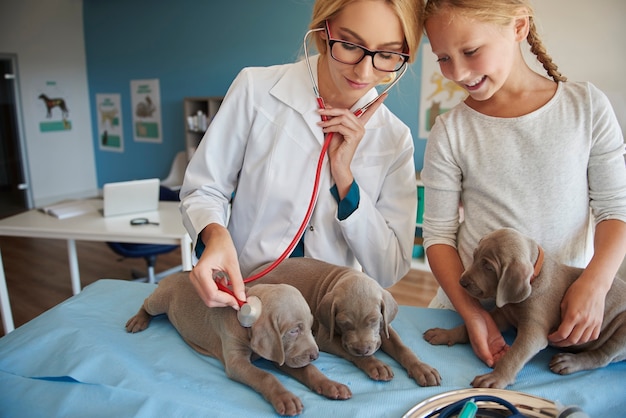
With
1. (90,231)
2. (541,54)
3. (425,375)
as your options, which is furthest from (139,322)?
(90,231)

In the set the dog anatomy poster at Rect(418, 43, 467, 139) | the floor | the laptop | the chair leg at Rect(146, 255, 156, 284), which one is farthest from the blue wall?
the chair leg at Rect(146, 255, 156, 284)

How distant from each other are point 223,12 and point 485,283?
5.60 metres

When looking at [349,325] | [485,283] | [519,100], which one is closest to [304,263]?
[349,325]

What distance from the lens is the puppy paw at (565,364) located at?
1.00 metres

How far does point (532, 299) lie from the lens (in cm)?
104

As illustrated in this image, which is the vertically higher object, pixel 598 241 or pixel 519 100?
pixel 519 100

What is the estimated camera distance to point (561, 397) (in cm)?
92

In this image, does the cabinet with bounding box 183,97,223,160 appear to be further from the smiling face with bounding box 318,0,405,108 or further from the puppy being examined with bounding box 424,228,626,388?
the puppy being examined with bounding box 424,228,626,388

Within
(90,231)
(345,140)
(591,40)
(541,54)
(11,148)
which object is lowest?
(90,231)

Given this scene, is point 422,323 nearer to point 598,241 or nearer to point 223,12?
point 598,241

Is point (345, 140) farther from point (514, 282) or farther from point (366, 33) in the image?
point (514, 282)

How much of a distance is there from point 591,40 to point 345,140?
141 inches

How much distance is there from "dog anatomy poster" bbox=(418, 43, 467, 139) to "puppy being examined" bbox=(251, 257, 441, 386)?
147 inches

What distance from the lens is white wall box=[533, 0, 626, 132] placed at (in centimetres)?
379
